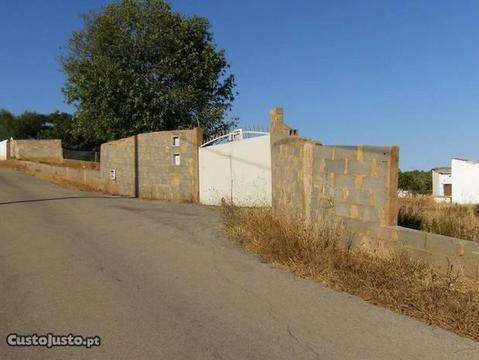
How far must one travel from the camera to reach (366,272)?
19.7 ft

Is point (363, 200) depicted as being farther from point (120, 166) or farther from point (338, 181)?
point (120, 166)

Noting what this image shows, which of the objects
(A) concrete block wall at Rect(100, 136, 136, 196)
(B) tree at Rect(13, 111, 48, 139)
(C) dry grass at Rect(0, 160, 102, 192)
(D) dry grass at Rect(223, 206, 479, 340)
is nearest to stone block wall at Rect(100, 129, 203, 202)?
(A) concrete block wall at Rect(100, 136, 136, 196)

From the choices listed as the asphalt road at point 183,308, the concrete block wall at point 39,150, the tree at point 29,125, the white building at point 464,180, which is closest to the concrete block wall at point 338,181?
the asphalt road at point 183,308

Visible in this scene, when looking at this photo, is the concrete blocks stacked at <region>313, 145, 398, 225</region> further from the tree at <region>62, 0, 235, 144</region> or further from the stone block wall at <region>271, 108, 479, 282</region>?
the tree at <region>62, 0, 235, 144</region>

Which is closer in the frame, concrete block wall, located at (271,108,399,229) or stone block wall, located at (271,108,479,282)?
stone block wall, located at (271,108,479,282)

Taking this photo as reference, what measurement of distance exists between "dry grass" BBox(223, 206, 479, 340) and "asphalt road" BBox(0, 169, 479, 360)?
0.61ft

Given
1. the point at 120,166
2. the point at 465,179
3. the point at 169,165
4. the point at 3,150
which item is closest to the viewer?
the point at 169,165

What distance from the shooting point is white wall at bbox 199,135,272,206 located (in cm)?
1295

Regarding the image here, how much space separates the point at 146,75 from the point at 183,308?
22373mm

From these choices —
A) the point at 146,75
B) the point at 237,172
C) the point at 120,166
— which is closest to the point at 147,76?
the point at 146,75

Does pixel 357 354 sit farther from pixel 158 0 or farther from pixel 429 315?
pixel 158 0

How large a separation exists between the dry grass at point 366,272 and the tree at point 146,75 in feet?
57.5

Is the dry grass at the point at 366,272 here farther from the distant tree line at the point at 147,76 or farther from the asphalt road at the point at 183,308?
the distant tree line at the point at 147,76

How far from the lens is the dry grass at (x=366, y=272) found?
489 centimetres
